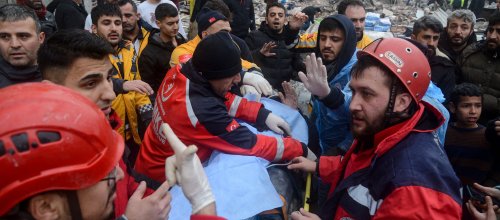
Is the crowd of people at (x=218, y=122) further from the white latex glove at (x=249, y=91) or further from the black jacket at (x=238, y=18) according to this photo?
the black jacket at (x=238, y=18)

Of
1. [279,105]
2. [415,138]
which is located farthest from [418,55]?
[279,105]

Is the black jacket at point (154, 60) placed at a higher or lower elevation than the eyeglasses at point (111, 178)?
lower

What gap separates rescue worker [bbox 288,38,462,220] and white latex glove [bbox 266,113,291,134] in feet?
2.27

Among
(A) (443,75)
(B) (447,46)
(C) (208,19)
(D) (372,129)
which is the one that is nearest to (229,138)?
(D) (372,129)

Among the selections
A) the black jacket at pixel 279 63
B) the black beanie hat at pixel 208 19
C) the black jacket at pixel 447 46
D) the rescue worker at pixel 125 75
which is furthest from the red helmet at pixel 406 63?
the black jacket at pixel 447 46

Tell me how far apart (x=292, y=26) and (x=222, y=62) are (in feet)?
10.8

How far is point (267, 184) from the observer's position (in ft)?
7.61

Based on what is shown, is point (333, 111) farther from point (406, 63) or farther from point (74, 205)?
point (74, 205)

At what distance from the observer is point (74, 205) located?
129 centimetres

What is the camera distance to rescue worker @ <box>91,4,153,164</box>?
4027 millimetres

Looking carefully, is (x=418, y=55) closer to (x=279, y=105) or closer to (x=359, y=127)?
(x=359, y=127)

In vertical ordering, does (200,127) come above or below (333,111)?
above

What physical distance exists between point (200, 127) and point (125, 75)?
6.28 ft

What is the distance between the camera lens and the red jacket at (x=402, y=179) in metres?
1.71
